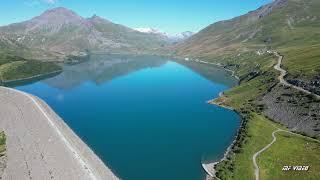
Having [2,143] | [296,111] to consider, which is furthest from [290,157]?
[2,143]

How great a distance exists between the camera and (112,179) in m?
119

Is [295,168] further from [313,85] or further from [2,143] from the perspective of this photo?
[2,143]

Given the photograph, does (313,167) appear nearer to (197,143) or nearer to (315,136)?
(315,136)

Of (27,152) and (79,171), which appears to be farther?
(27,152)

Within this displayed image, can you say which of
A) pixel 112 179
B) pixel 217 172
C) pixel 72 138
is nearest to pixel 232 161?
pixel 217 172

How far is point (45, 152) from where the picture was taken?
136 m

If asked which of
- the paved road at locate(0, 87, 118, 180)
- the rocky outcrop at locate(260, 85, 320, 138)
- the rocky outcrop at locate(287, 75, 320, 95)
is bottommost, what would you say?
the paved road at locate(0, 87, 118, 180)

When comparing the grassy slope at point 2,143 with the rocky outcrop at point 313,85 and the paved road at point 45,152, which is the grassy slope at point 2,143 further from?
the rocky outcrop at point 313,85

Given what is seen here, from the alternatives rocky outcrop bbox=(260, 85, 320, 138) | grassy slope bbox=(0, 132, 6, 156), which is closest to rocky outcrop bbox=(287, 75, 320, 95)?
rocky outcrop bbox=(260, 85, 320, 138)

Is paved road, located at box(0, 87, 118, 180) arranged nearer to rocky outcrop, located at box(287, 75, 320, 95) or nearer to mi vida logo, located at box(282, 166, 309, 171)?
mi vida logo, located at box(282, 166, 309, 171)

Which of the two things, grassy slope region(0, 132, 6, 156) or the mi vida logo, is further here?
grassy slope region(0, 132, 6, 156)

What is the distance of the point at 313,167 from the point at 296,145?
2236cm

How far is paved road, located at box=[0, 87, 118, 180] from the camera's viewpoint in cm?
11931

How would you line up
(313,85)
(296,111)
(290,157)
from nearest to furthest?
(290,157) → (296,111) → (313,85)
